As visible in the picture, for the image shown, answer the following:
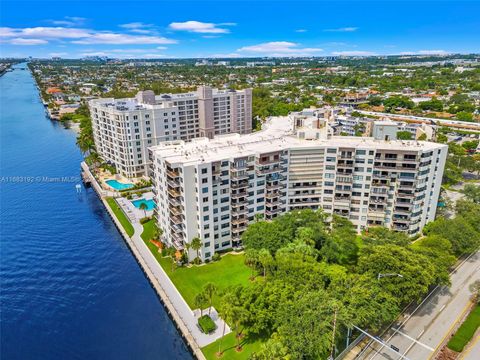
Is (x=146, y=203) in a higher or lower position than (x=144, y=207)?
lower

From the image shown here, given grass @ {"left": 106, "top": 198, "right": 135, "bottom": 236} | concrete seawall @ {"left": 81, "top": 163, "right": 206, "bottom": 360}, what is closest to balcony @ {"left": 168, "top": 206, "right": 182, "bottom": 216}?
concrete seawall @ {"left": 81, "top": 163, "right": 206, "bottom": 360}

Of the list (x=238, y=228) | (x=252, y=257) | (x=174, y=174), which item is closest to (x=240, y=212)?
(x=238, y=228)

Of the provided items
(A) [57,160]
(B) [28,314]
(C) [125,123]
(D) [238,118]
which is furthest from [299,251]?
(A) [57,160]

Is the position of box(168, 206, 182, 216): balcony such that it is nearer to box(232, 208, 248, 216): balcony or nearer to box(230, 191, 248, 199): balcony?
box(230, 191, 248, 199): balcony

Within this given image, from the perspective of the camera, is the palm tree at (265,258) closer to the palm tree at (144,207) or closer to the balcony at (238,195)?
the balcony at (238,195)

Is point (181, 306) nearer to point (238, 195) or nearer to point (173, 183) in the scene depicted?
point (173, 183)
